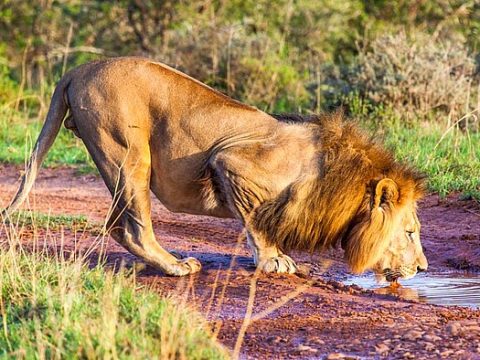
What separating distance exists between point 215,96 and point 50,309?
8.13ft

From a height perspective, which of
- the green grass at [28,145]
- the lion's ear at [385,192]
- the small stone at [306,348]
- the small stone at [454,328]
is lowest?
the green grass at [28,145]

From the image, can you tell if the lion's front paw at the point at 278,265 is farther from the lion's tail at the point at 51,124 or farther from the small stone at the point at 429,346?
the small stone at the point at 429,346

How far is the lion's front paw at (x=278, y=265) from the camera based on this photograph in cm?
695

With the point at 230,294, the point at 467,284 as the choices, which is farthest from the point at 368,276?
the point at 230,294

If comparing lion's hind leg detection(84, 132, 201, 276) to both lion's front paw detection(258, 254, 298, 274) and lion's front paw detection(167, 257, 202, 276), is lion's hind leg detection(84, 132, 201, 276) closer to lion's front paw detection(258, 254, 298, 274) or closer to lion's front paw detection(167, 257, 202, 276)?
lion's front paw detection(167, 257, 202, 276)

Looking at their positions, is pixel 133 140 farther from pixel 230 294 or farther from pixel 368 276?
pixel 368 276

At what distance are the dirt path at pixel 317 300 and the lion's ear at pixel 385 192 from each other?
61 centimetres

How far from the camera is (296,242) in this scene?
22.7ft

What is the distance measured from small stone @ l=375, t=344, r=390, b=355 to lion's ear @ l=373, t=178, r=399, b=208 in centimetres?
163

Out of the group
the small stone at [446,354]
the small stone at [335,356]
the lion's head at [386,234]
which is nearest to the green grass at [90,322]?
the small stone at [335,356]

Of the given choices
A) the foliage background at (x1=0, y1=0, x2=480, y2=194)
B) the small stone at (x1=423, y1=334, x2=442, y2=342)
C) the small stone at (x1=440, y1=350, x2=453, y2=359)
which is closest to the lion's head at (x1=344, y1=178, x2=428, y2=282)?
the foliage background at (x1=0, y1=0, x2=480, y2=194)

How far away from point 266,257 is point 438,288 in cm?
127

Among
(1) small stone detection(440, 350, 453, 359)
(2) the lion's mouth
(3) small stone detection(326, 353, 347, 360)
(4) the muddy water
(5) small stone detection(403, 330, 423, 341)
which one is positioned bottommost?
(4) the muddy water

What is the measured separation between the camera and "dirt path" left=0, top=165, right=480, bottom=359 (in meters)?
5.32
